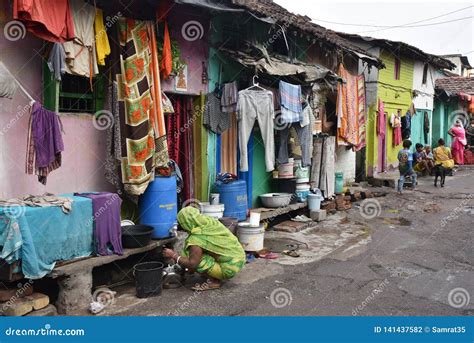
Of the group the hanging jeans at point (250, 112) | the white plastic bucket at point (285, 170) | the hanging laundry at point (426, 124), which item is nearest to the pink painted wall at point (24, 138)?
the hanging jeans at point (250, 112)

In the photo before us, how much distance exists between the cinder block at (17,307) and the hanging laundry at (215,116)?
16.5ft

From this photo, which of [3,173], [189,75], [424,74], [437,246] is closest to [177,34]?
[189,75]

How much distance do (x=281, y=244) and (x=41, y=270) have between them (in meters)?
5.10

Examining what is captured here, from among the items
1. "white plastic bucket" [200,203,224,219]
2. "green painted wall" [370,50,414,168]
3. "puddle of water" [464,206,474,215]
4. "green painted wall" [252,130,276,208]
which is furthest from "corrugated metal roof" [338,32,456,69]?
"white plastic bucket" [200,203,224,219]

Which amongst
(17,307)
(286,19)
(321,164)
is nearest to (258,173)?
(321,164)

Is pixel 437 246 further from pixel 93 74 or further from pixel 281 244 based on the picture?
pixel 93 74

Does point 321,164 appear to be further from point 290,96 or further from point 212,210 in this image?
point 212,210

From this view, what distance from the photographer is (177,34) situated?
891cm

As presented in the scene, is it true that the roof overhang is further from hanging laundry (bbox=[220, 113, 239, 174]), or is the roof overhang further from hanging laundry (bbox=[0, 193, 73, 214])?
hanging laundry (bbox=[0, 193, 73, 214])

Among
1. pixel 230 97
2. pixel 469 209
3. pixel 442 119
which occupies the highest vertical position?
pixel 442 119

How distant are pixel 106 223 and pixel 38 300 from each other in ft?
4.36

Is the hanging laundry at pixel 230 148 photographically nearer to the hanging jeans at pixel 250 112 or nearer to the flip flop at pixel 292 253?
the hanging jeans at pixel 250 112

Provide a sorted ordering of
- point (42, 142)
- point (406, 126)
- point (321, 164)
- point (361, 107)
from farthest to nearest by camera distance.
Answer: point (406, 126), point (361, 107), point (321, 164), point (42, 142)

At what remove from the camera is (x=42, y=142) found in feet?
20.5
